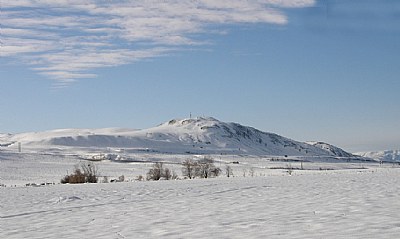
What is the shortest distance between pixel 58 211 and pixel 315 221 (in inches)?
383

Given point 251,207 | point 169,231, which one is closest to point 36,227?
point 169,231

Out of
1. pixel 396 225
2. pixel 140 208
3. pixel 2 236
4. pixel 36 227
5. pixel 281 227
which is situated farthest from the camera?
pixel 140 208

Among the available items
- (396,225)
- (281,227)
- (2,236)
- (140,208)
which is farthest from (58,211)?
(396,225)

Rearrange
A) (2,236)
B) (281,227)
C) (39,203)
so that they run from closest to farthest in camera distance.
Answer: (281,227) < (2,236) < (39,203)

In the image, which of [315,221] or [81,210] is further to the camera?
[81,210]

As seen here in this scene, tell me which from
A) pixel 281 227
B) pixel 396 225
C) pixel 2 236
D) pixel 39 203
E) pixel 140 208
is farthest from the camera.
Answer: pixel 39 203

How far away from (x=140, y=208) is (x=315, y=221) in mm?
7687

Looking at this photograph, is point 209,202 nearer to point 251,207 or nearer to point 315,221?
point 251,207

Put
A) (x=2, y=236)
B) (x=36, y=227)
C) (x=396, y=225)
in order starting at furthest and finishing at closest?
(x=36, y=227), (x=2, y=236), (x=396, y=225)

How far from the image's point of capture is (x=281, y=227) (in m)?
12.2

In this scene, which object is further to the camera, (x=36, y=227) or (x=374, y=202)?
(x=374, y=202)

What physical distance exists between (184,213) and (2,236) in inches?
208

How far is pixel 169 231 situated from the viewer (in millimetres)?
12641

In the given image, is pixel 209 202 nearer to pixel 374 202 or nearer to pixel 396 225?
pixel 374 202
